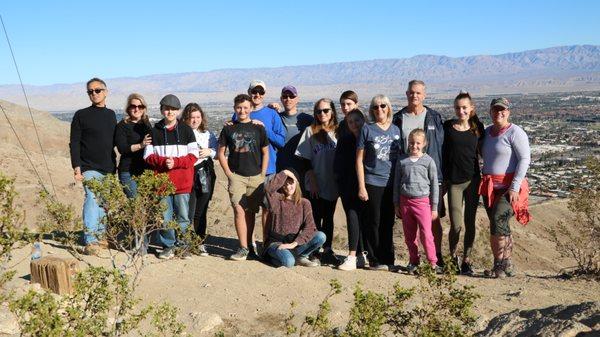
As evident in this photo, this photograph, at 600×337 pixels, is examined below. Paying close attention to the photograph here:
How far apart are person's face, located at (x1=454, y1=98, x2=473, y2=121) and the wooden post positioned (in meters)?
4.15

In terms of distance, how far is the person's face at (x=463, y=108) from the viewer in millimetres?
5922

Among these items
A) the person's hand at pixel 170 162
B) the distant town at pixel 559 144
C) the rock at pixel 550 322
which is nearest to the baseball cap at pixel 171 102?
the person's hand at pixel 170 162

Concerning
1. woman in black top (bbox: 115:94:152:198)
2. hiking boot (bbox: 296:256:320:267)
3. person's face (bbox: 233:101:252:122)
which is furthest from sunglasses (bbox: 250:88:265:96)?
hiking boot (bbox: 296:256:320:267)

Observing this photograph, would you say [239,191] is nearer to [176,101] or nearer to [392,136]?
[176,101]

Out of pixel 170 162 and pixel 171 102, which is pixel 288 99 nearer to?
pixel 171 102

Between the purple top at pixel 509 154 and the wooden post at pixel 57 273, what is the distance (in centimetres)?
430

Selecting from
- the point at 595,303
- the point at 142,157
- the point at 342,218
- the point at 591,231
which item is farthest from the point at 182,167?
the point at 342,218

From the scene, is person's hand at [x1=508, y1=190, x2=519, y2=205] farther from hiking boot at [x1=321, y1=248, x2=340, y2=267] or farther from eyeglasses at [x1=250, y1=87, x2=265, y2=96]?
eyeglasses at [x1=250, y1=87, x2=265, y2=96]

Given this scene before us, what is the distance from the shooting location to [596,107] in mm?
90938

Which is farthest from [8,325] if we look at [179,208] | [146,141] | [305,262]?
[305,262]

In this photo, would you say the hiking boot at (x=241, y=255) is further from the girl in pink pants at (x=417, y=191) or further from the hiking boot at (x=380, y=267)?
the girl in pink pants at (x=417, y=191)

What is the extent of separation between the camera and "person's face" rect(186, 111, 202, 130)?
21.8 ft

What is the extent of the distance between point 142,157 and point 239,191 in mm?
1151

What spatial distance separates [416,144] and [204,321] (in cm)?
268
